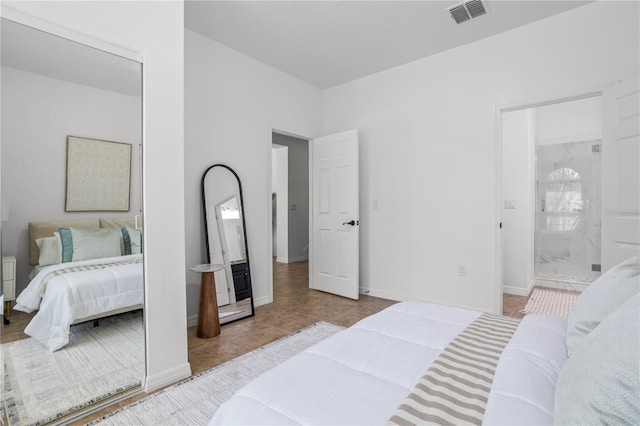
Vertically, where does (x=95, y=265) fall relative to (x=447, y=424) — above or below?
above

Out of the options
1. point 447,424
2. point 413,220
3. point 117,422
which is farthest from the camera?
point 413,220

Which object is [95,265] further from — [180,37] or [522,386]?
[522,386]

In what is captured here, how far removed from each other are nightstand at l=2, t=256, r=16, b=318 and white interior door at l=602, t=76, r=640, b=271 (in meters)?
3.84

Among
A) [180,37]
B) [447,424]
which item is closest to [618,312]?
[447,424]

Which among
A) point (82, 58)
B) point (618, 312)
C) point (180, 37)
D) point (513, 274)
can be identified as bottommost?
point (513, 274)

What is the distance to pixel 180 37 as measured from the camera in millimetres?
2143

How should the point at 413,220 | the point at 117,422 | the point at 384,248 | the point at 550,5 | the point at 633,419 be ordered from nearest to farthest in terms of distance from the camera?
1. the point at 633,419
2. the point at 117,422
3. the point at 550,5
4. the point at 413,220
5. the point at 384,248

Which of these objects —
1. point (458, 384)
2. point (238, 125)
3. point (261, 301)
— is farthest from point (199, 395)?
point (238, 125)

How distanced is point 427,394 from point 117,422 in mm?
1680

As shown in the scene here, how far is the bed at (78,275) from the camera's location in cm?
167

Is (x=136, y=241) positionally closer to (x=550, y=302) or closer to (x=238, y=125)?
(x=238, y=125)

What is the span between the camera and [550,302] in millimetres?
3863

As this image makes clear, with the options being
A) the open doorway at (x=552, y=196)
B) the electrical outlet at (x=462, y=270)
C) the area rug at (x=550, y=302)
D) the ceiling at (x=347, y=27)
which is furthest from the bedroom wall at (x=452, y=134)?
the open doorway at (x=552, y=196)

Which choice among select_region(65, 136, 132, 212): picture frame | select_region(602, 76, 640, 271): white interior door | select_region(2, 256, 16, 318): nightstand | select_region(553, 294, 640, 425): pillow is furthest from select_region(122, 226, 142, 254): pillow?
select_region(602, 76, 640, 271): white interior door
